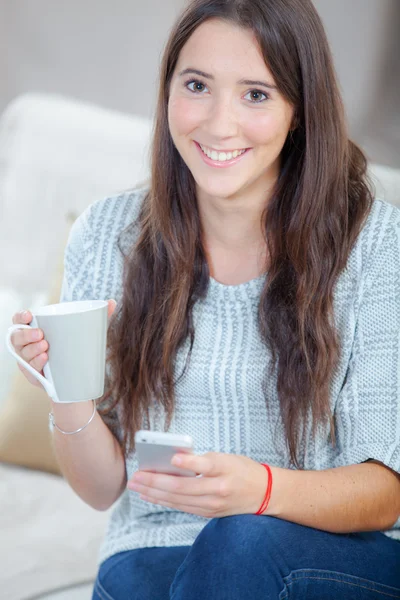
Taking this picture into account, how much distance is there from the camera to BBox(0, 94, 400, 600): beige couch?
62.2 inches

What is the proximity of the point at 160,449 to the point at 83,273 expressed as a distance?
1.52 feet

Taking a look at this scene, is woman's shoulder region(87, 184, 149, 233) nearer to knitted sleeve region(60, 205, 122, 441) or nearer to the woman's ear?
knitted sleeve region(60, 205, 122, 441)

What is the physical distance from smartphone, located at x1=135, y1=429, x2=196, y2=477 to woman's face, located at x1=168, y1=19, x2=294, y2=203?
410 mm

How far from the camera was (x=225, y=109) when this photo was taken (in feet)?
3.97

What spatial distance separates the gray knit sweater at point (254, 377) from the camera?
124 cm

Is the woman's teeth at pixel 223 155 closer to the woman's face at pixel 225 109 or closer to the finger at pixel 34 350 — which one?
the woman's face at pixel 225 109

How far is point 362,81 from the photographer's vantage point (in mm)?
2121

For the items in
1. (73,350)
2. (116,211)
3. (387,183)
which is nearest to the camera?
(73,350)

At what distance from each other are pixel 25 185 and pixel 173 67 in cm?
68

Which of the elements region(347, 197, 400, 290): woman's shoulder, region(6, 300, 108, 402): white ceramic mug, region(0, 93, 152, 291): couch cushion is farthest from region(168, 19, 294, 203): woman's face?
region(0, 93, 152, 291): couch cushion

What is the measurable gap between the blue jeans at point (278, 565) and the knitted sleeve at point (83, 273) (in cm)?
29

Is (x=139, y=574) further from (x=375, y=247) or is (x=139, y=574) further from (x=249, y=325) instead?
(x=375, y=247)

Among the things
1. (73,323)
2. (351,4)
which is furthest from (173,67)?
(351,4)

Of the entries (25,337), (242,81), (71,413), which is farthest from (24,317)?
(242,81)
